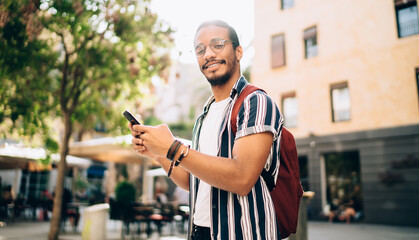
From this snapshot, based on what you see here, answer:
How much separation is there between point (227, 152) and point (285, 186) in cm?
29

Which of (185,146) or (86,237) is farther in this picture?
(86,237)

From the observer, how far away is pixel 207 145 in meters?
1.61

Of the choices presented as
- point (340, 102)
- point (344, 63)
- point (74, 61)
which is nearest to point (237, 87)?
point (74, 61)

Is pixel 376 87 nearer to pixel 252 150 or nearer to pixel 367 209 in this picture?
pixel 367 209

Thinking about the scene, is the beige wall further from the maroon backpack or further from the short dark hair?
the maroon backpack

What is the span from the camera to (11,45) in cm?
645

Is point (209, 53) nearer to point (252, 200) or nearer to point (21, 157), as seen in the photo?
point (252, 200)

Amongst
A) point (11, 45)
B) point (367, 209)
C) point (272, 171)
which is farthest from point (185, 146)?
point (367, 209)

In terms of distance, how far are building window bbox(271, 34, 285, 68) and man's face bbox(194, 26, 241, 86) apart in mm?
15481

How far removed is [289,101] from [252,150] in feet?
51.8

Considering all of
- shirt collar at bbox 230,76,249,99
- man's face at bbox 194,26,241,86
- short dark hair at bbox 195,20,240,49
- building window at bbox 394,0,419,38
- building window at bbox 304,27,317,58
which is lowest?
shirt collar at bbox 230,76,249,99

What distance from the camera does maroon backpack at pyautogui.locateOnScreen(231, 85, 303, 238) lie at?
1.36 meters

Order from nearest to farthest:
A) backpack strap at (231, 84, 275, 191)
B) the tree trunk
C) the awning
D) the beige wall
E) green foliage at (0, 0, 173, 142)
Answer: backpack strap at (231, 84, 275, 191) → green foliage at (0, 0, 173, 142) → the tree trunk → the beige wall → the awning

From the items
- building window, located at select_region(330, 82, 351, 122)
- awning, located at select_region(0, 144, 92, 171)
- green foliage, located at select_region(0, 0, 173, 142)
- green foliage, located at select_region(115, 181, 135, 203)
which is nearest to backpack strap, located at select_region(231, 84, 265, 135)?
green foliage, located at select_region(0, 0, 173, 142)
